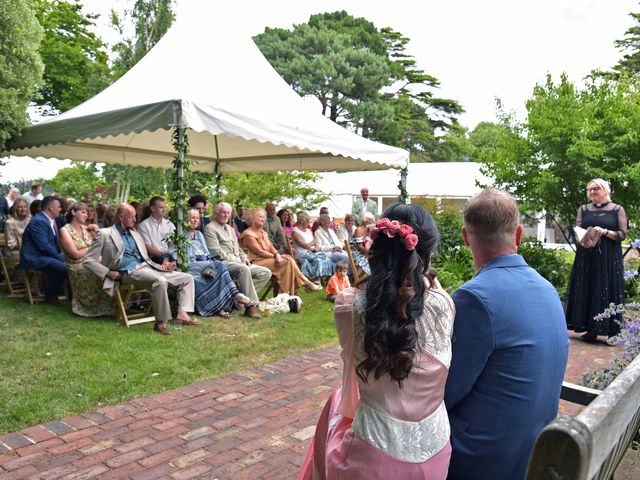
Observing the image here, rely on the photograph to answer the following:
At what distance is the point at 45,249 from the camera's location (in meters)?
7.27

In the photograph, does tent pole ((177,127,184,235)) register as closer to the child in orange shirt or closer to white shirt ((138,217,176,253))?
white shirt ((138,217,176,253))

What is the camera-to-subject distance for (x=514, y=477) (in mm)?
1787

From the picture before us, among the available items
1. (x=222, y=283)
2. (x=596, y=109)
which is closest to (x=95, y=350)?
(x=222, y=283)

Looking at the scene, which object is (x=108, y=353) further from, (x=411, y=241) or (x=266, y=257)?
(x=411, y=241)

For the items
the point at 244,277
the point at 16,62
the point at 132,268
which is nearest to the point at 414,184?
the point at 244,277

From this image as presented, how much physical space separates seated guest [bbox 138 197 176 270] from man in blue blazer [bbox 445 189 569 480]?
5423mm

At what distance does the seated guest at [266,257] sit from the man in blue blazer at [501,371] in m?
6.57

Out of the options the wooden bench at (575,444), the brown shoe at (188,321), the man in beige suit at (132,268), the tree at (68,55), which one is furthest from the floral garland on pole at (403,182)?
the tree at (68,55)

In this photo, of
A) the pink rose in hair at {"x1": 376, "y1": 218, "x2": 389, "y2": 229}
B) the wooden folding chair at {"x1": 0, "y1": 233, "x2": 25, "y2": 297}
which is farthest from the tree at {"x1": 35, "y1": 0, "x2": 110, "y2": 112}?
the pink rose in hair at {"x1": 376, "y1": 218, "x2": 389, "y2": 229}

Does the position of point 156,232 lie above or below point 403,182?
below

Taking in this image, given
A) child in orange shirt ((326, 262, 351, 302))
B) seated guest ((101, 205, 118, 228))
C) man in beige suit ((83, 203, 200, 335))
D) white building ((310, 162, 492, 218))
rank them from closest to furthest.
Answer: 1. man in beige suit ((83, 203, 200, 335))
2. seated guest ((101, 205, 118, 228))
3. child in orange shirt ((326, 262, 351, 302))
4. white building ((310, 162, 492, 218))

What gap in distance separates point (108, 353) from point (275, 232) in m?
5.24

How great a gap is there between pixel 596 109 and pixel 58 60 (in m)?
18.6

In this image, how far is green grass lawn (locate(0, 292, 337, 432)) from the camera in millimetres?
4066
